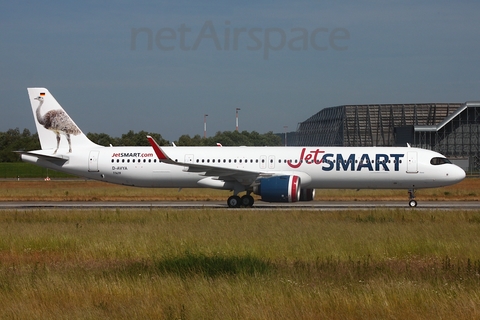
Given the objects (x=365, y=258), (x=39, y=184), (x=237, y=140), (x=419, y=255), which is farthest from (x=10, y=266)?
(x=237, y=140)

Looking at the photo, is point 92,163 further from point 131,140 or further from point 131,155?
point 131,140

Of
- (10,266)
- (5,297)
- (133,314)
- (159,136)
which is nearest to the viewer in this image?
(133,314)

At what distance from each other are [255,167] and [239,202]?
2.39 m

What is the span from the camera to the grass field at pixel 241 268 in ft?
30.5

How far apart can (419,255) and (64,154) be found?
24853 mm

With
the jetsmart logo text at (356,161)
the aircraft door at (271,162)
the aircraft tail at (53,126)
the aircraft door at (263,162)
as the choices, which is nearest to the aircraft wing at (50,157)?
the aircraft tail at (53,126)

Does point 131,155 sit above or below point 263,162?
above

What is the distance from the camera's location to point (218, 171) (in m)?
31.4

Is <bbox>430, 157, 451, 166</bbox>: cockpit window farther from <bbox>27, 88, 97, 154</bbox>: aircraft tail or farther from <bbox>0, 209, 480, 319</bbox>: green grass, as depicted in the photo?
<bbox>27, 88, 97, 154</bbox>: aircraft tail

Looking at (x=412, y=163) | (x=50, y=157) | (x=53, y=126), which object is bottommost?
(x=412, y=163)

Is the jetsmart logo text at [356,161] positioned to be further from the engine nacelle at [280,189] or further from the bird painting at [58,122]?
the bird painting at [58,122]

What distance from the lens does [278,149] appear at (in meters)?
34.0

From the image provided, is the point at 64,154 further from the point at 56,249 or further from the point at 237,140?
the point at 237,140

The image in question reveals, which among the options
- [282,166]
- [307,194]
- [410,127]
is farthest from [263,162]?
[410,127]
